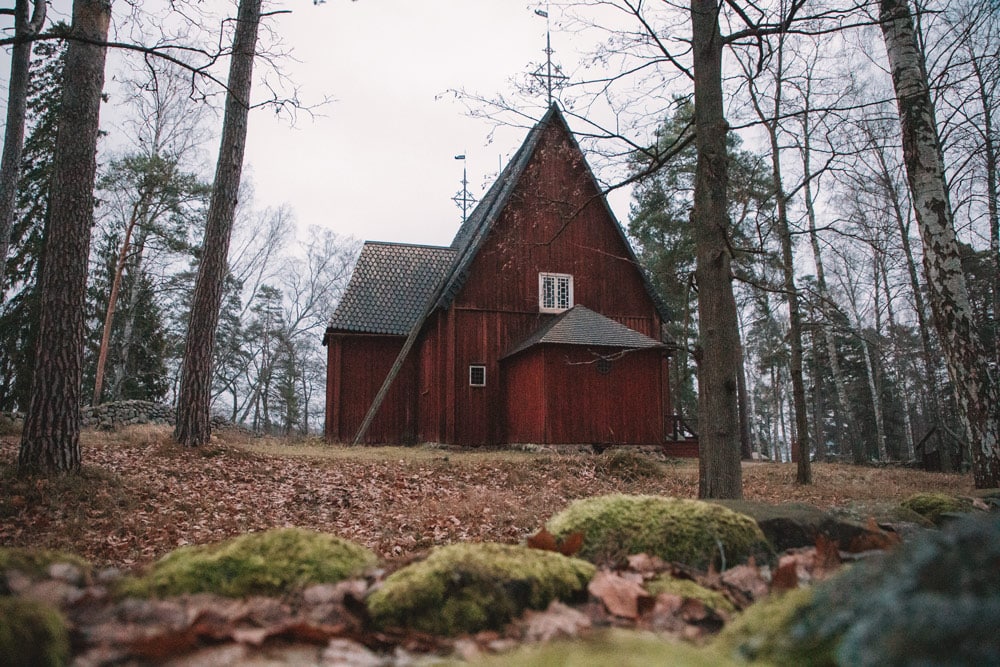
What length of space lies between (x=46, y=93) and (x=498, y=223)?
1721 cm

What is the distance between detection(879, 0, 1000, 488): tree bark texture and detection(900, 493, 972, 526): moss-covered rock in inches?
147

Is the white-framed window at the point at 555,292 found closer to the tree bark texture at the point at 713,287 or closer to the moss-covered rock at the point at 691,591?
the tree bark texture at the point at 713,287

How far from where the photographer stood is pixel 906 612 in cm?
106

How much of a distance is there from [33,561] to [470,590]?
4.72 ft

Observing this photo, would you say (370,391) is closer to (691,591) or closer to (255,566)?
(255,566)

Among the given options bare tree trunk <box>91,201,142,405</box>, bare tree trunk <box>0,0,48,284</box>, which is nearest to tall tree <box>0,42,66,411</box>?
bare tree trunk <box>91,201,142,405</box>

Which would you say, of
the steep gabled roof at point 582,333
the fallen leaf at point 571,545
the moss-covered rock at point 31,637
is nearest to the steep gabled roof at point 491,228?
the steep gabled roof at point 582,333

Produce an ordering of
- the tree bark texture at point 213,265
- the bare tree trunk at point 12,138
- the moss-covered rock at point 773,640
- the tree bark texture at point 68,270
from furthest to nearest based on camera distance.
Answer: the bare tree trunk at point 12,138 < the tree bark texture at point 213,265 < the tree bark texture at point 68,270 < the moss-covered rock at point 773,640

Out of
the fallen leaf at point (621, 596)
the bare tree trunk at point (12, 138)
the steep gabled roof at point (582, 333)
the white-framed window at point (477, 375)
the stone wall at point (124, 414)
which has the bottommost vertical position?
the fallen leaf at point (621, 596)

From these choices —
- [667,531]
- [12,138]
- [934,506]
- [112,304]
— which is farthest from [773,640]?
[112,304]

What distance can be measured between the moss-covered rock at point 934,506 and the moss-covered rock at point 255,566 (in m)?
3.99

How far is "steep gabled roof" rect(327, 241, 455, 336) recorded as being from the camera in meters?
20.8

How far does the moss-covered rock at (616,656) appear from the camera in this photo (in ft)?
3.72

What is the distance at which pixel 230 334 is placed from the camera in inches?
1448
